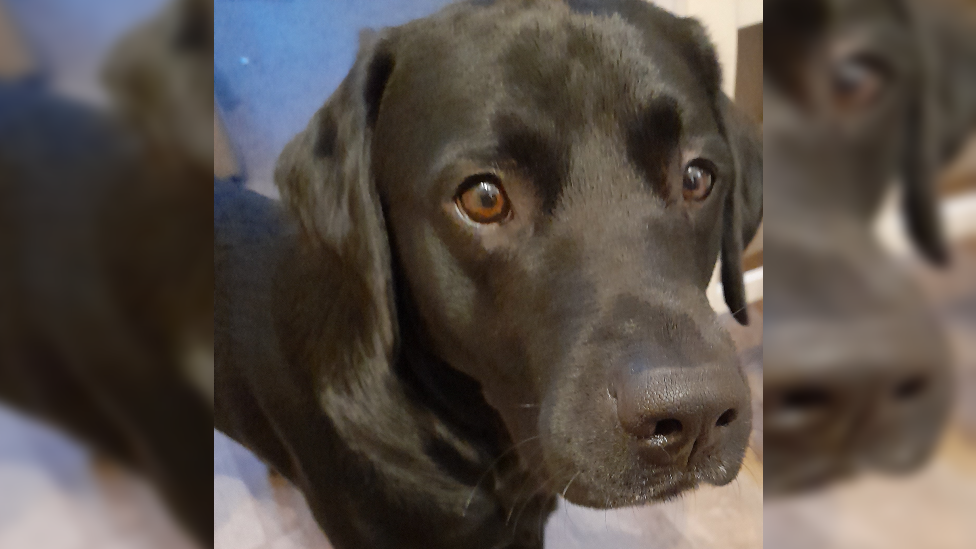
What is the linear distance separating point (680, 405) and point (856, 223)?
0.71 feet

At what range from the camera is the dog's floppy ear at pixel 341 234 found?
0.75m

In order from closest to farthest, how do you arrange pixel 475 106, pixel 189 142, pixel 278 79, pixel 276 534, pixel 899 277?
pixel 899 277 → pixel 189 142 → pixel 475 106 → pixel 278 79 → pixel 276 534

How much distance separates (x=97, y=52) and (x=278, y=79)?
1.37ft

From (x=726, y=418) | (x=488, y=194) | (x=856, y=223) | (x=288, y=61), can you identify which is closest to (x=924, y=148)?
(x=856, y=223)

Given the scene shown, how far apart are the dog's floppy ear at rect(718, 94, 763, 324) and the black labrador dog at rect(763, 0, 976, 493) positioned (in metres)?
0.19

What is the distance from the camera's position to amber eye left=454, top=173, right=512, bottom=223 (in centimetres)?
67

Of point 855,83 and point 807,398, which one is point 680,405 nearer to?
point 807,398

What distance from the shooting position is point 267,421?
0.90 m

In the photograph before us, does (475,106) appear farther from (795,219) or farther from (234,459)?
(234,459)

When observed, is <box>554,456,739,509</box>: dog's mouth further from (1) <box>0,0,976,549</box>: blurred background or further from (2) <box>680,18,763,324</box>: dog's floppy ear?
(2) <box>680,18,763,324</box>: dog's floppy ear

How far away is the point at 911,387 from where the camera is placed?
1.28ft

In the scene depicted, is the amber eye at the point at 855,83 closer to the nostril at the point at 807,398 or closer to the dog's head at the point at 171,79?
the nostril at the point at 807,398

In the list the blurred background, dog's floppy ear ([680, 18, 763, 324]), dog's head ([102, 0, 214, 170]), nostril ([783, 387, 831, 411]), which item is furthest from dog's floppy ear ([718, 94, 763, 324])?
dog's head ([102, 0, 214, 170])

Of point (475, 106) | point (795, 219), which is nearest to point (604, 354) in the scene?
point (795, 219)
